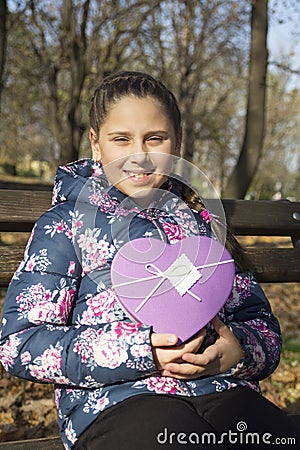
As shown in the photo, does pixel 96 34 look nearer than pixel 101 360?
No

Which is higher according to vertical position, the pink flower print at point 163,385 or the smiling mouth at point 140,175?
the smiling mouth at point 140,175

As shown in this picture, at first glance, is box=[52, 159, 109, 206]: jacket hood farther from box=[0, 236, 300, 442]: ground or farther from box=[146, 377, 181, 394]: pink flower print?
box=[0, 236, 300, 442]: ground

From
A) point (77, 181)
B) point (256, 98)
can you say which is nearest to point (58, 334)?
point (77, 181)

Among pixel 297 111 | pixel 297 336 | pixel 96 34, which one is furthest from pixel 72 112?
pixel 297 111

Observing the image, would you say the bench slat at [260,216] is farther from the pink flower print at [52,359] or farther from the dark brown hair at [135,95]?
the pink flower print at [52,359]

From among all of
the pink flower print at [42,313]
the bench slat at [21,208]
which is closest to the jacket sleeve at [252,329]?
the pink flower print at [42,313]

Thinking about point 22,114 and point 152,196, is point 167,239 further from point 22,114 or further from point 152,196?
point 22,114

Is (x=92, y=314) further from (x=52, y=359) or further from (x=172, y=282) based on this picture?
(x=172, y=282)

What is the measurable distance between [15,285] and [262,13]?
647 centimetres

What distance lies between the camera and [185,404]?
73.1 inches

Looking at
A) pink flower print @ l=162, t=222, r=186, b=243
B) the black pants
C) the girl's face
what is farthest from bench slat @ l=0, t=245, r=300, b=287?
the black pants

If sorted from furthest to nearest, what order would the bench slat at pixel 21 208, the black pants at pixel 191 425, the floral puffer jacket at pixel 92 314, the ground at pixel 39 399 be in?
the ground at pixel 39 399 < the bench slat at pixel 21 208 < the floral puffer jacket at pixel 92 314 < the black pants at pixel 191 425

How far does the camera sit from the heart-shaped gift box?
1811mm

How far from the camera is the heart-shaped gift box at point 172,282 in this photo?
1811 millimetres
